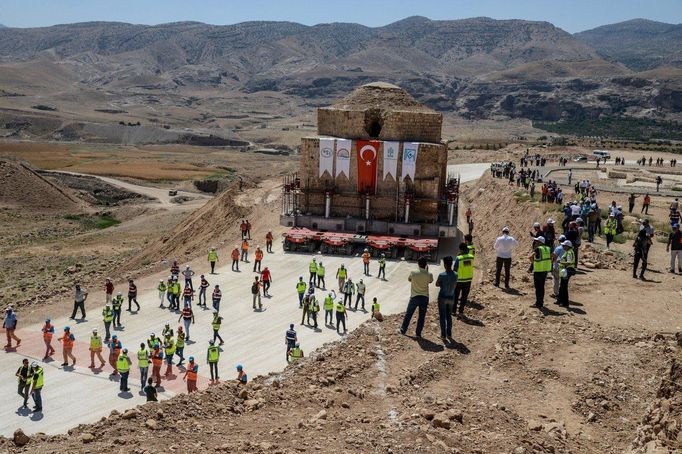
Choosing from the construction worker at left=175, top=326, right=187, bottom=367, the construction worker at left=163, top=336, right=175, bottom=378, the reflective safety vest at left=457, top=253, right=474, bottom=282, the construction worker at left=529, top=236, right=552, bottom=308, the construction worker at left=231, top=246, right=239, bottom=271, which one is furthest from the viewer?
the construction worker at left=231, top=246, right=239, bottom=271

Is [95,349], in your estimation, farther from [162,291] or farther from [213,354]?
[162,291]

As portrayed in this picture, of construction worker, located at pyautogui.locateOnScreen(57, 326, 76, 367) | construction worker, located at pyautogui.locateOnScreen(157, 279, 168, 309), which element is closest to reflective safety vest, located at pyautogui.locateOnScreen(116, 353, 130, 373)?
construction worker, located at pyautogui.locateOnScreen(57, 326, 76, 367)

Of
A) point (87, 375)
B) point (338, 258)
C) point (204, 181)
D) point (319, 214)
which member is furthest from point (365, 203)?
point (204, 181)

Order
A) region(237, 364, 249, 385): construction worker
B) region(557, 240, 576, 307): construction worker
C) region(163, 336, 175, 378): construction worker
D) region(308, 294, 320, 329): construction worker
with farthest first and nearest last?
region(308, 294, 320, 329): construction worker
region(163, 336, 175, 378): construction worker
region(557, 240, 576, 307): construction worker
region(237, 364, 249, 385): construction worker

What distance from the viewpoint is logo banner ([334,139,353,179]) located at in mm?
34750

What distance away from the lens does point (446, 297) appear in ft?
40.4

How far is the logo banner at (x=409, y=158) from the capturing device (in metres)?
34.0

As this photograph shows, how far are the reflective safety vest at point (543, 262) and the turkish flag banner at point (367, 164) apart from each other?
2044 centimetres

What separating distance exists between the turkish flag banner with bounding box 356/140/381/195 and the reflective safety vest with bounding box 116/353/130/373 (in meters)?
19.7

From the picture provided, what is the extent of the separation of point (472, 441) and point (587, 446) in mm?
1678

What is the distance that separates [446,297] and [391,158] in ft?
74.1

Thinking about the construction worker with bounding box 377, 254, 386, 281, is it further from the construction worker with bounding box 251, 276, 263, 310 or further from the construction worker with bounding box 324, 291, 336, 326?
the construction worker with bounding box 324, 291, 336, 326

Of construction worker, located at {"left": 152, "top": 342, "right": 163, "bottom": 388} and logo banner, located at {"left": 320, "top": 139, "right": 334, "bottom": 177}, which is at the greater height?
logo banner, located at {"left": 320, "top": 139, "right": 334, "bottom": 177}

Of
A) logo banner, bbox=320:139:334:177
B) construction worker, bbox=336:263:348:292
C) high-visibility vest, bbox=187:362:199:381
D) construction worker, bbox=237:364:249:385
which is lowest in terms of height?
high-visibility vest, bbox=187:362:199:381
